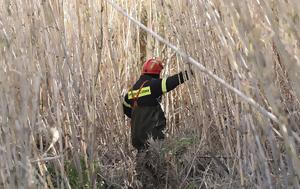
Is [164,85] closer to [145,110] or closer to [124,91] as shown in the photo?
[145,110]

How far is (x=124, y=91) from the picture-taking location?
307cm

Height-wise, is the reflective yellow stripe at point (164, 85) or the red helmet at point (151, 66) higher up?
the red helmet at point (151, 66)

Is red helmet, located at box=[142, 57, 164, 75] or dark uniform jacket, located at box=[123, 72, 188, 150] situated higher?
red helmet, located at box=[142, 57, 164, 75]

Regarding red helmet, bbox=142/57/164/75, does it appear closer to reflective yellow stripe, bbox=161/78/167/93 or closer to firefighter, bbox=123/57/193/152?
firefighter, bbox=123/57/193/152

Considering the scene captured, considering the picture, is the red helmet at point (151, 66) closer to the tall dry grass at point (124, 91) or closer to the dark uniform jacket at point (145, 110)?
the dark uniform jacket at point (145, 110)

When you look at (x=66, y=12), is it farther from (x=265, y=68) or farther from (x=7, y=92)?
(x=265, y=68)

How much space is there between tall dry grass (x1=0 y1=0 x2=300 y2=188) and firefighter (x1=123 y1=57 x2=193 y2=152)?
10cm

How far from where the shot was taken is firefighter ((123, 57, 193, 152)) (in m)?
2.71

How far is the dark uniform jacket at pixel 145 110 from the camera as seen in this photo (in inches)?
106

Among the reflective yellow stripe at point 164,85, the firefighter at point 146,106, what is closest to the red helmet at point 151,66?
the firefighter at point 146,106

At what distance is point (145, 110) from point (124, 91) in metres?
0.35

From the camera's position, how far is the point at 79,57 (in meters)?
2.37

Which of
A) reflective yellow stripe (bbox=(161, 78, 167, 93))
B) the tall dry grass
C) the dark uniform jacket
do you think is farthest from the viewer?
the dark uniform jacket

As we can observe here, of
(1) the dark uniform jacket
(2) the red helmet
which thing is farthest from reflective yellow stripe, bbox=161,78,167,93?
(2) the red helmet
